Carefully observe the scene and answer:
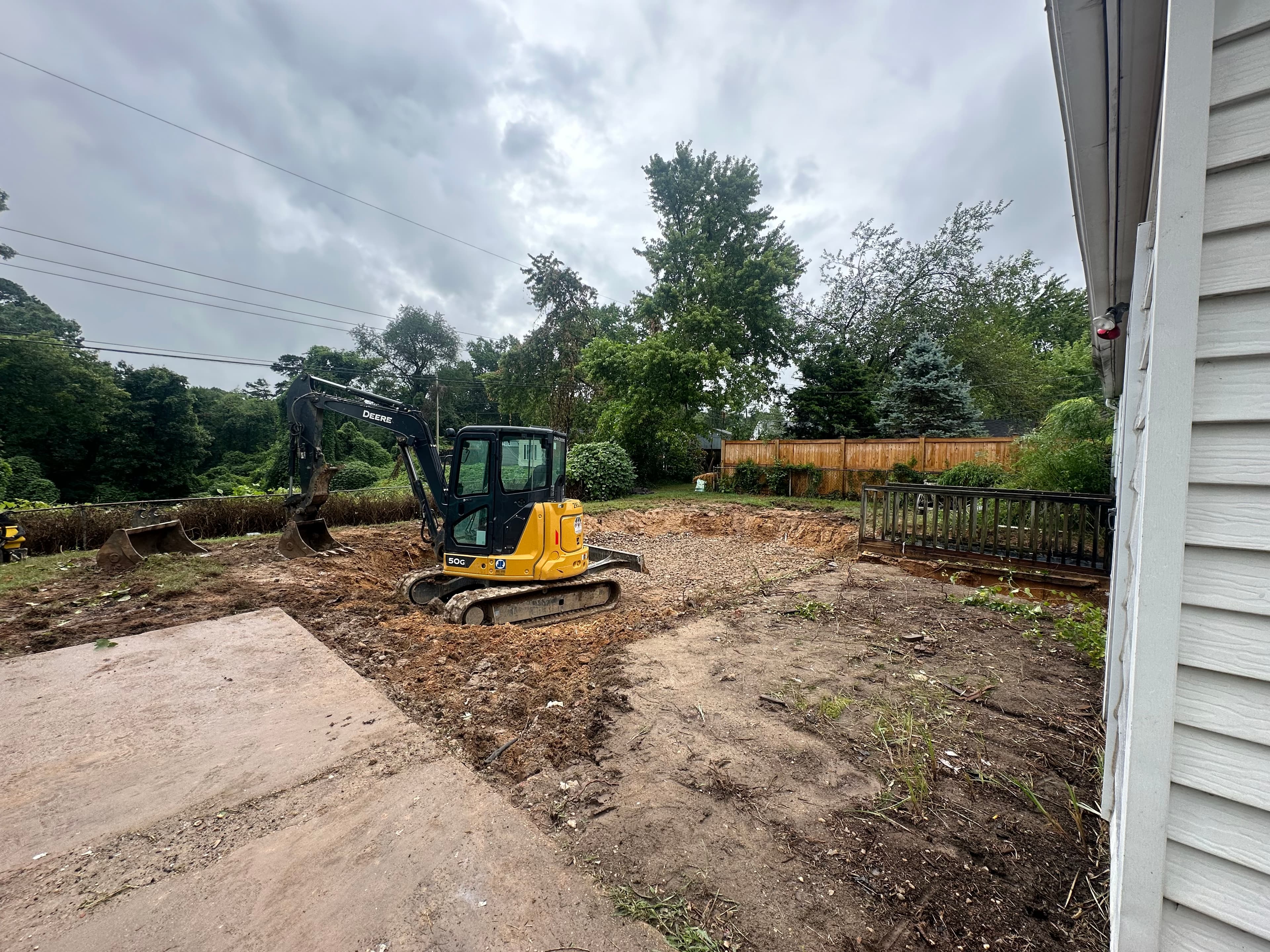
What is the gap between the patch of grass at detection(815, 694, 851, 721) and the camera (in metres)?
2.95

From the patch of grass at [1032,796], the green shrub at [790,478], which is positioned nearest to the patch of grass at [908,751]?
the patch of grass at [1032,796]

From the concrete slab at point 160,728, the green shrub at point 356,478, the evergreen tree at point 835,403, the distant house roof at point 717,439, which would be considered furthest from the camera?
the distant house roof at point 717,439

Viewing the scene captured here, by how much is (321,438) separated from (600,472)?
9687 mm

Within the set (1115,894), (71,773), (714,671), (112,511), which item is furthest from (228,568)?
(1115,894)

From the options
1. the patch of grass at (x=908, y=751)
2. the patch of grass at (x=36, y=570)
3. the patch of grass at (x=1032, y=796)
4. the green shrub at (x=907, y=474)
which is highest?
the green shrub at (x=907, y=474)

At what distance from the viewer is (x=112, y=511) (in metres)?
8.40

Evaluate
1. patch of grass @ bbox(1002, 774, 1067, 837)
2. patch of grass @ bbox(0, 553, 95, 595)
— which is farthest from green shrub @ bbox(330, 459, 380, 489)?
patch of grass @ bbox(1002, 774, 1067, 837)

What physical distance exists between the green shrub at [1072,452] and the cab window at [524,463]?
23.6ft

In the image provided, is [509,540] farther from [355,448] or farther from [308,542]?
[355,448]

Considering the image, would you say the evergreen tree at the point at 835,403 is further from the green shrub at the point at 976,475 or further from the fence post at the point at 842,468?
the green shrub at the point at 976,475

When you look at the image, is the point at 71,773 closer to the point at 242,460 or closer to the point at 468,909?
the point at 468,909

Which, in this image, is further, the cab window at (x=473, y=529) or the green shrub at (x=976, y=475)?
the green shrub at (x=976, y=475)

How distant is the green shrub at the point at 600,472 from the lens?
51.6 ft

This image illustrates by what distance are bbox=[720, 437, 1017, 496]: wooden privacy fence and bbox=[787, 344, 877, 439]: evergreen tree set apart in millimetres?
3385
